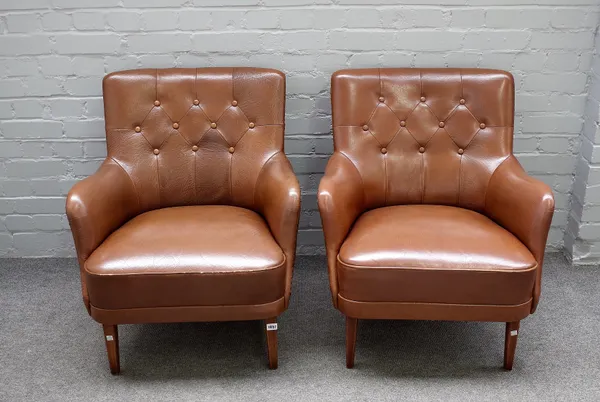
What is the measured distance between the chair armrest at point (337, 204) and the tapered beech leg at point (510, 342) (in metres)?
0.55

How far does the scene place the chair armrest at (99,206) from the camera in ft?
6.95

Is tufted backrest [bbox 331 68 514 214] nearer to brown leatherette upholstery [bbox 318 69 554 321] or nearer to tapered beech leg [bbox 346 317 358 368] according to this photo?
brown leatherette upholstery [bbox 318 69 554 321]

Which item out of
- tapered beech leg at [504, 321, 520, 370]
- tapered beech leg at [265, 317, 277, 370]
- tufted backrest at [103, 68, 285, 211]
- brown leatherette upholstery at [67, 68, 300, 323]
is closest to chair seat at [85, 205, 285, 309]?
brown leatherette upholstery at [67, 68, 300, 323]

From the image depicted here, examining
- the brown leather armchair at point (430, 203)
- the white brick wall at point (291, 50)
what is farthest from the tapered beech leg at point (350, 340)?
the white brick wall at point (291, 50)

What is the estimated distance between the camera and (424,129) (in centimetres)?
249

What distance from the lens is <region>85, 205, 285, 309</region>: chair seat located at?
2.04 metres

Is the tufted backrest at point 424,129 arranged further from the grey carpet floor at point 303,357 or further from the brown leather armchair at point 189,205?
the grey carpet floor at point 303,357

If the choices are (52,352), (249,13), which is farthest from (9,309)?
(249,13)

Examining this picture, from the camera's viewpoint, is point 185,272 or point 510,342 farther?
point 510,342

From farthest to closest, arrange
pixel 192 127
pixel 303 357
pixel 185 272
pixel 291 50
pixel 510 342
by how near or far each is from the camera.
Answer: pixel 291 50 < pixel 192 127 < pixel 303 357 < pixel 510 342 < pixel 185 272

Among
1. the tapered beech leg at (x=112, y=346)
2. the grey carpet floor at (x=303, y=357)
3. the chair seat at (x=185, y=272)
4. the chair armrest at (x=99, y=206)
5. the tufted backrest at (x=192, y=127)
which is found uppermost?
the tufted backrest at (x=192, y=127)

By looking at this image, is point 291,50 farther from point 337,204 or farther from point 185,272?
point 185,272

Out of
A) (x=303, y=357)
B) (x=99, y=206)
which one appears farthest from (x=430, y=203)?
(x=99, y=206)

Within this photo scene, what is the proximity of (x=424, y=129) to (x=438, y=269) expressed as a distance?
2.11 feet
